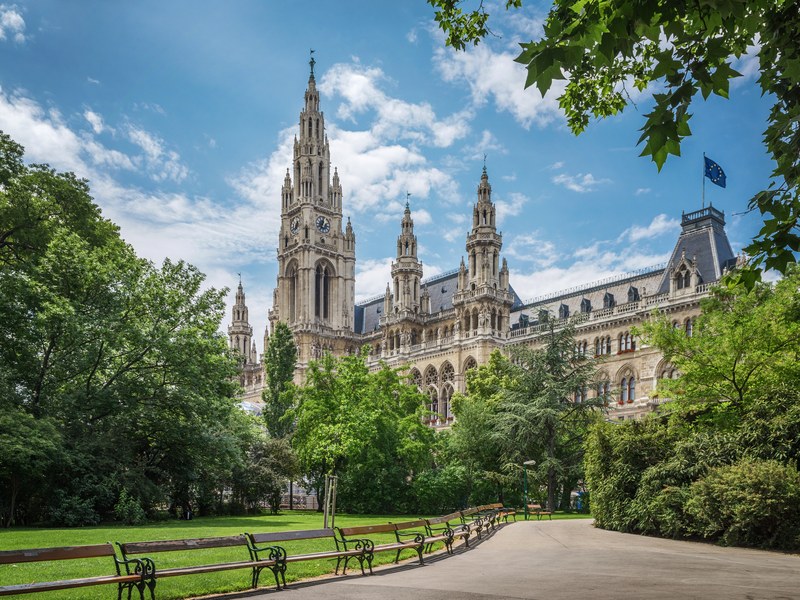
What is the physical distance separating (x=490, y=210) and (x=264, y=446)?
40302 mm

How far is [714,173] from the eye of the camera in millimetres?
50500

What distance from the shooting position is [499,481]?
37.2 metres

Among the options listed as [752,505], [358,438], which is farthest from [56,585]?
[358,438]

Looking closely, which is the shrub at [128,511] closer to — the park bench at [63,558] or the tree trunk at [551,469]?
the park bench at [63,558]

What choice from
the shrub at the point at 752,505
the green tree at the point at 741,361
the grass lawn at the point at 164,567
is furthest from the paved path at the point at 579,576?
the green tree at the point at 741,361

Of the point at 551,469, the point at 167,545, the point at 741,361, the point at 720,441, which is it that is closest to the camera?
the point at 167,545

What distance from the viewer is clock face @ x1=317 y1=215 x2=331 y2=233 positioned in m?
95.1

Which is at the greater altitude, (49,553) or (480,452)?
(480,452)

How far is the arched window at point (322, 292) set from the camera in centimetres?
9344

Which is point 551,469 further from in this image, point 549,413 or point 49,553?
point 49,553

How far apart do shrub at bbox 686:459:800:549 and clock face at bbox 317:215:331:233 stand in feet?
265

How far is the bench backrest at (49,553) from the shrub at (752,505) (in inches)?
546

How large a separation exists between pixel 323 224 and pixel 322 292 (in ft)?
31.0

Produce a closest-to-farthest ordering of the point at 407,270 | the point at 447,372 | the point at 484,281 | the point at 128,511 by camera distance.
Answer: the point at 128,511, the point at 484,281, the point at 447,372, the point at 407,270
